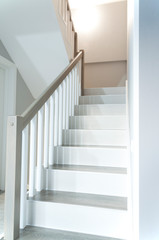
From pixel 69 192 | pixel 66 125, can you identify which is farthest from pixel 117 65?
pixel 69 192

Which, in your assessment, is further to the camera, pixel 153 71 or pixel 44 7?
pixel 44 7

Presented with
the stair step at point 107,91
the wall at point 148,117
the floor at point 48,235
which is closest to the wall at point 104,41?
the stair step at point 107,91

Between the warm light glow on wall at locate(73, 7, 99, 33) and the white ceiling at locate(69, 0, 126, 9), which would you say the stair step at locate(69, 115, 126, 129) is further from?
the white ceiling at locate(69, 0, 126, 9)

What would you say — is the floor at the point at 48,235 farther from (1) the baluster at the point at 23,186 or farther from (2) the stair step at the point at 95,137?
(2) the stair step at the point at 95,137

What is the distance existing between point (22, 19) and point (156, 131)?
7.81 ft

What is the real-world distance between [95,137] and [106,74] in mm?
2771

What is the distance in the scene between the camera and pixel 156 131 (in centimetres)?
97

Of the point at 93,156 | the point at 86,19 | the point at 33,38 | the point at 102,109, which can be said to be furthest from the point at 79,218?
the point at 86,19

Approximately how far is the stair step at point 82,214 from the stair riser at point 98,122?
1.11 metres

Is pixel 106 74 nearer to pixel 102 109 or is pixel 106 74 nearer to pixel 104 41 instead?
pixel 104 41

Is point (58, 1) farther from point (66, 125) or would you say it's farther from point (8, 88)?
point (66, 125)

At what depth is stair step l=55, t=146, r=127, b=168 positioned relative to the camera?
2059 mm

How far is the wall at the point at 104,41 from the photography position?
4.57 m

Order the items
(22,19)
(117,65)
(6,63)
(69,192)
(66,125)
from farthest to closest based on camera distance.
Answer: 1. (117,65)
2. (6,63)
3. (66,125)
4. (22,19)
5. (69,192)
